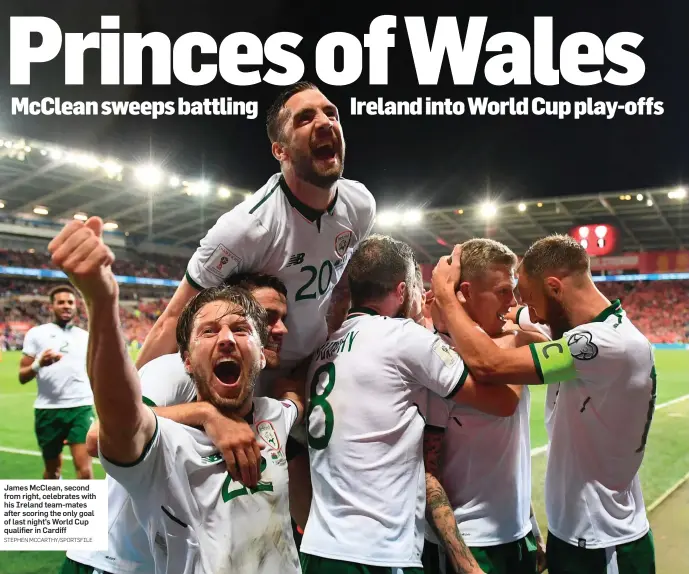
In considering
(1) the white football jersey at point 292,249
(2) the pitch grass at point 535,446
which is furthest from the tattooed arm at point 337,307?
(2) the pitch grass at point 535,446

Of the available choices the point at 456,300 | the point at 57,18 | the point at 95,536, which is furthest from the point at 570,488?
the point at 57,18

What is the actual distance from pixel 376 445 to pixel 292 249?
0.81m

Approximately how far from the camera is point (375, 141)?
3.42 meters

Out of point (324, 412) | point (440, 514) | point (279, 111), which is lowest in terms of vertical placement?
point (440, 514)

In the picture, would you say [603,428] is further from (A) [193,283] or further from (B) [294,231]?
(A) [193,283]

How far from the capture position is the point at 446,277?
2031 mm

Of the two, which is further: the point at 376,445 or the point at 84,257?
the point at 376,445

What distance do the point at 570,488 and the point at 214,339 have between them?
1.42 m

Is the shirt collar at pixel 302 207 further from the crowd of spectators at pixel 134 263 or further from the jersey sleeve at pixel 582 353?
the crowd of spectators at pixel 134 263

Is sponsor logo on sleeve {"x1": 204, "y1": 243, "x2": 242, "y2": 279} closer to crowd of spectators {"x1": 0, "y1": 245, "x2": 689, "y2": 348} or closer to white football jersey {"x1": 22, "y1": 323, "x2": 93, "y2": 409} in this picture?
white football jersey {"x1": 22, "y1": 323, "x2": 93, "y2": 409}

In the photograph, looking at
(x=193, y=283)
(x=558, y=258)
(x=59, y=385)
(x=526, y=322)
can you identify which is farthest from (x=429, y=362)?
(x=59, y=385)

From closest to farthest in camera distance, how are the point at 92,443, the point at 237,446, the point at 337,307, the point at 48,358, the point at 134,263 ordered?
the point at 237,446 < the point at 92,443 < the point at 337,307 < the point at 48,358 < the point at 134,263

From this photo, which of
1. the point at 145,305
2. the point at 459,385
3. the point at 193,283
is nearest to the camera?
the point at 459,385

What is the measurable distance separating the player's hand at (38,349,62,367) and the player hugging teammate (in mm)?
3088
